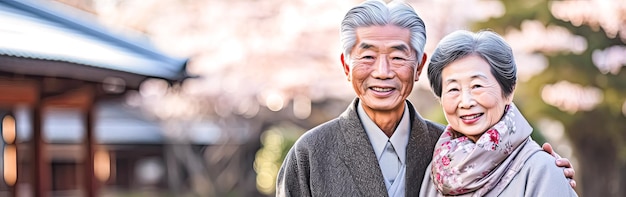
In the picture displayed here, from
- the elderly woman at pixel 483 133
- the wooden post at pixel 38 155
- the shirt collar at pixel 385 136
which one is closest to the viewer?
the elderly woman at pixel 483 133

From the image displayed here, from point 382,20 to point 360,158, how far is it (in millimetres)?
372

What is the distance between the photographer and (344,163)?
274 centimetres

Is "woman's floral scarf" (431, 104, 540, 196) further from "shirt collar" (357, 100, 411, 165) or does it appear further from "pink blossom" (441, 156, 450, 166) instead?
"shirt collar" (357, 100, 411, 165)

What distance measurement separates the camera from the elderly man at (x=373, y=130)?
Answer: 266cm

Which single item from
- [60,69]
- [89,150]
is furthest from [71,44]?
[89,150]

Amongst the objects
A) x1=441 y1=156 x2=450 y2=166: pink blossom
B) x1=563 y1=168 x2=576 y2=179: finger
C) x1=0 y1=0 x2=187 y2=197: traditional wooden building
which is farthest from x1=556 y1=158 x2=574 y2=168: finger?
x1=0 y1=0 x2=187 y2=197: traditional wooden building

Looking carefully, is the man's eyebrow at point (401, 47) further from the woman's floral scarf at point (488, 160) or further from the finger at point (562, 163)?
the finger at point (562, 163)

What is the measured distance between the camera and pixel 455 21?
13.9 meters

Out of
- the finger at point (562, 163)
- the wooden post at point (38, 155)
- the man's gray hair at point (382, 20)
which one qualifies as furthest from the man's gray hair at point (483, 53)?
the wooden post at point (38, 155)

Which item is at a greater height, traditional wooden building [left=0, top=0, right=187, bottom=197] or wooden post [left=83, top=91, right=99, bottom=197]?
traditional wooden building [left=0, top=0, right=187, bottom=197]

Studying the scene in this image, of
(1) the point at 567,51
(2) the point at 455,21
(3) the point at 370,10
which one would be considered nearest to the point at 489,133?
(3) the point at 370,10

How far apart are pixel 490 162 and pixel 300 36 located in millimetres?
12704

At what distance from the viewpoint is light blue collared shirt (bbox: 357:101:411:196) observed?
272 centimetres

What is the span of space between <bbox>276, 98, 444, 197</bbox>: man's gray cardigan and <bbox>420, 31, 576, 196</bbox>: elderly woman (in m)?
0.13
